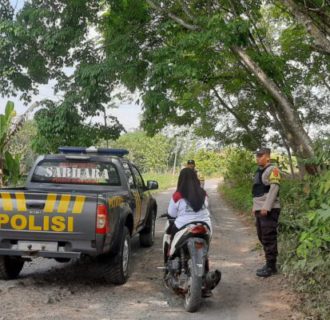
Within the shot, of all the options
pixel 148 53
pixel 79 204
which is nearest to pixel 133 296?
pixel 79 204

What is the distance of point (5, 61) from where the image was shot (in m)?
13.0

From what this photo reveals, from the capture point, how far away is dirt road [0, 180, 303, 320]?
5434 millimetres

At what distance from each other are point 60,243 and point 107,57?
721 centimetres

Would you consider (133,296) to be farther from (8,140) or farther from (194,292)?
(8,140)

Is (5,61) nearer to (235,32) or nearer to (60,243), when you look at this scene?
(235,32)

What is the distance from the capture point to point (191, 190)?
5914mm

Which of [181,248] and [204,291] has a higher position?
[181,248]

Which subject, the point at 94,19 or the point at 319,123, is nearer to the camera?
the point at 94,19

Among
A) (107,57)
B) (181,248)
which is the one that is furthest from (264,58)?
(181,248)

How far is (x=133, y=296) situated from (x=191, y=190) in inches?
61.4

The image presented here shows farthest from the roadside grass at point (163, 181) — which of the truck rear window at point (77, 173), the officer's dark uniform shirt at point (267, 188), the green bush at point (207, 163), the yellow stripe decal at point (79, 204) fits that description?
the yellow stripe decal at point (79, 204)

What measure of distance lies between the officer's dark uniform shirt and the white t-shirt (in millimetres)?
1395

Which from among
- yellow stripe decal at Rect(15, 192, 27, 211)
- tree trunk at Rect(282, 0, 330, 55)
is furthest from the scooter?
tree trunk at Rect(282, 0, 330, 55)

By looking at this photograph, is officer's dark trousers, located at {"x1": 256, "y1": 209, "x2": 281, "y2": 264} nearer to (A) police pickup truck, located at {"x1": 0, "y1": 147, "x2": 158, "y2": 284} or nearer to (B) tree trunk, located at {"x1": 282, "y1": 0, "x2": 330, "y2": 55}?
(A) police pickup truck, located at {"x1": 0, "y1": 147, "x2": 158, "y2": 284}
